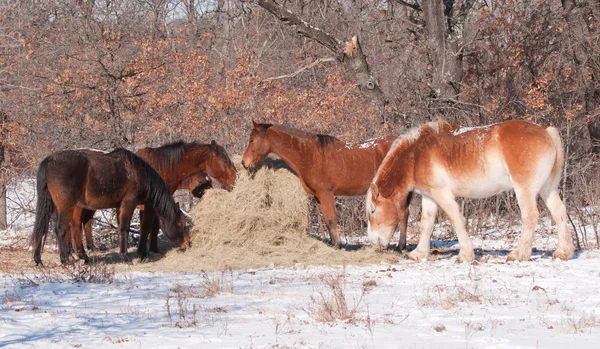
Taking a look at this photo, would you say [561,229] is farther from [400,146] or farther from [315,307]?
[315,307]

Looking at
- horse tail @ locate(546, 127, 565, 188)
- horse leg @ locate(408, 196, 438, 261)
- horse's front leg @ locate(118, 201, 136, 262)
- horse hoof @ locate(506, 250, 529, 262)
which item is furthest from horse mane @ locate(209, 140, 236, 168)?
horse tail @ locate(546, 127, 565, 188)

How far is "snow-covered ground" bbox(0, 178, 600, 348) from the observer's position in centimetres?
525

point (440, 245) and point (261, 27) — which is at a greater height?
point (261, 27)

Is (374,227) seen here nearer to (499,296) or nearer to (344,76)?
(499,296)

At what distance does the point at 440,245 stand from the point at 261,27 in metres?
13.4

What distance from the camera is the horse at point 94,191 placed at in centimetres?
978

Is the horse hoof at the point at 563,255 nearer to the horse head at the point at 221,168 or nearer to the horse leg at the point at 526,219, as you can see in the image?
the horse leg at the point at 526,219

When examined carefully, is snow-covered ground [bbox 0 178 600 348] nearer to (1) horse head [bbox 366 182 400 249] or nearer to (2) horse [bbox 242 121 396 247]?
(1) horse head [bbox 366 182 400 249]

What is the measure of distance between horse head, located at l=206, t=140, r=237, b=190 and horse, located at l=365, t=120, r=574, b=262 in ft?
8.55

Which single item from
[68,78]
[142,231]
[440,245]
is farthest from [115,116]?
[440,245]

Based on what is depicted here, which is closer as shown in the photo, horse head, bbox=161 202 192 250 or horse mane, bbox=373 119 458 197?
horse mane, bbox=373 119 458 197

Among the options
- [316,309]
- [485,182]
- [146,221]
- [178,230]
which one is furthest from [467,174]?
[146,221]

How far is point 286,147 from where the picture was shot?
11.2m

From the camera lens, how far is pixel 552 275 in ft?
26.4
